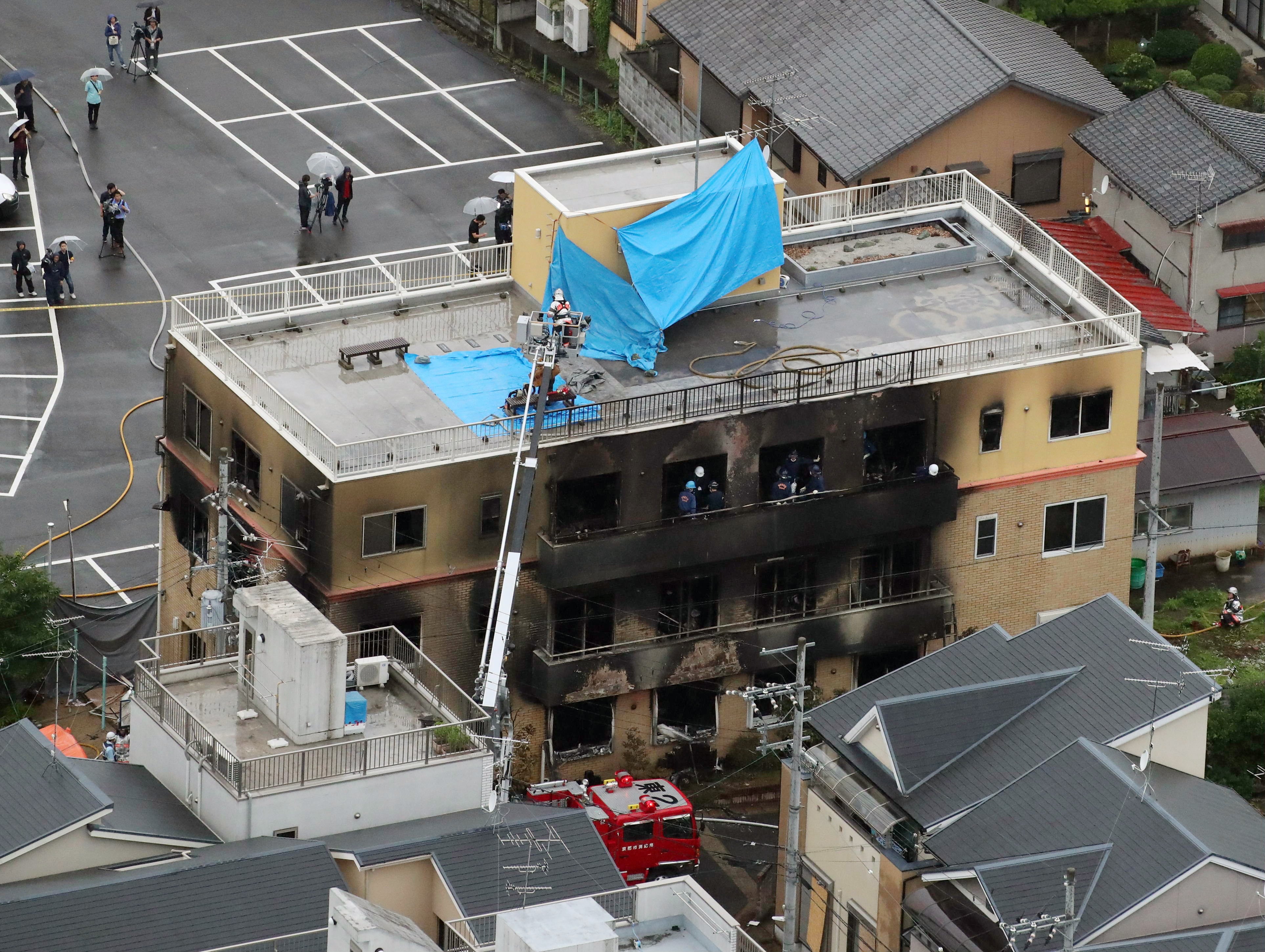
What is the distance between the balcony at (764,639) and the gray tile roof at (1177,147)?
2027 cm

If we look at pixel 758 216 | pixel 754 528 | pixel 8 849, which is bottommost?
pixel 8 849

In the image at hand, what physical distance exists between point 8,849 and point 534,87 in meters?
59.6

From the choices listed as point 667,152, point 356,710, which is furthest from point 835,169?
point 356,710

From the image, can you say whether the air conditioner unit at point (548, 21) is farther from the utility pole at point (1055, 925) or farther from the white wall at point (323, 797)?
the utility pole at point (1055, 925)

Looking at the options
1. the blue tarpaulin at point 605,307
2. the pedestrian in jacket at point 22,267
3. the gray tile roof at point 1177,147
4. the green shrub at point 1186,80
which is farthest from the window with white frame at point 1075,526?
the pedestrian in jacket at point 22,267

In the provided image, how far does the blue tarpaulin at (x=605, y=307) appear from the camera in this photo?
81.4 metres

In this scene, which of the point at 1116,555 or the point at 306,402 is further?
the point at 1116,555

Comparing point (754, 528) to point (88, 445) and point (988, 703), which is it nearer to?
point (988, 703)

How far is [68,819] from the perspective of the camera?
6456 cm

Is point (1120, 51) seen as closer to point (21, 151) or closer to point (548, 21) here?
point (548, 21)

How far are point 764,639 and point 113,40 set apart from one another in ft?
158

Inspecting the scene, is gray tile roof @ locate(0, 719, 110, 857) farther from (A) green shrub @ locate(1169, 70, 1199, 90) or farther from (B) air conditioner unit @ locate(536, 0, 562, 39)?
(B) air conditioner unit @ locate(536, 0, 562, 39)

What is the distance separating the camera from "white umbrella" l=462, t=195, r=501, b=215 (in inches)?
4021

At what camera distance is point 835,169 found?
99062 millimetres
